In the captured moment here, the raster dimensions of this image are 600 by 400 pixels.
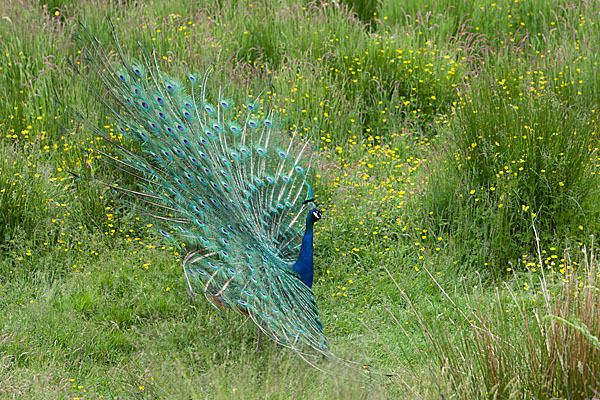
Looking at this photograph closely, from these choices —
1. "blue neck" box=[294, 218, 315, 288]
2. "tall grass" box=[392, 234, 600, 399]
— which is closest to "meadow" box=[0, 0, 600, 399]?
"tall grass" box=[392, 234, 600, 399]

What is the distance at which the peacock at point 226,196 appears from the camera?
170 inches

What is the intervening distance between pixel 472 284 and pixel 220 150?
1.95m

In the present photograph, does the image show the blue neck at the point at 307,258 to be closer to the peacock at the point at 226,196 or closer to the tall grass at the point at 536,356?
the peacock at the point at 226,196

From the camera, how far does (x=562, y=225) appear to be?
17.3ft

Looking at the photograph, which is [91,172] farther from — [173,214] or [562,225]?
[562,225]

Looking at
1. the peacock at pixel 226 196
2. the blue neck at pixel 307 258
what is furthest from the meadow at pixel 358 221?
the blue neck at pixel 307 258

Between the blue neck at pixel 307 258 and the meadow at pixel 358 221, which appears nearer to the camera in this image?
the meadow at pixel 358 221

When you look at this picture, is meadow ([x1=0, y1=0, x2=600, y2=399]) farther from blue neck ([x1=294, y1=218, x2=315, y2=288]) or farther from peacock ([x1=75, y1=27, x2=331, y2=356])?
blue neck ([x1=294, y1=218, x2=315, y2=288])

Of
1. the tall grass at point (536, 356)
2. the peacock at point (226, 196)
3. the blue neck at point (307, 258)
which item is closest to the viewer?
the tall grass at point (536, 356)

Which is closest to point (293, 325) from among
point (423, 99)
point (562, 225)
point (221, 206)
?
point (221, 206)

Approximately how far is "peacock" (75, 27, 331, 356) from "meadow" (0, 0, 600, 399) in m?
0.30

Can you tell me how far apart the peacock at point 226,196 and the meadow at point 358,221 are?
0.99 ft

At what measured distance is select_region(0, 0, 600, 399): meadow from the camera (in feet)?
11.6

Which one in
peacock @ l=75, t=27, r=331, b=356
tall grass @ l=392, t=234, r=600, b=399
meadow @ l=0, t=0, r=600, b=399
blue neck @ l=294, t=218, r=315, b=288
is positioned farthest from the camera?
blue neck @ l=294, t=218, r=315, b=288
